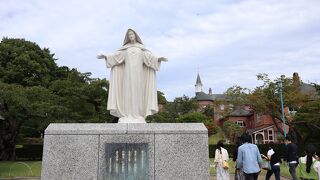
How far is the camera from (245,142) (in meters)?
7.44

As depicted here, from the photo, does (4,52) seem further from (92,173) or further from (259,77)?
(92,173)

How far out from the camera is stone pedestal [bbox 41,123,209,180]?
249 inches

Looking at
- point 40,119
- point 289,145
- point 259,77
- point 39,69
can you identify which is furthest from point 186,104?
point 289,145

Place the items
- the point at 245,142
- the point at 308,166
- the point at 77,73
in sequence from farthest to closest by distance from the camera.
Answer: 1. the point at 77,73
2. the point at 308,166
3. the point at 245,142

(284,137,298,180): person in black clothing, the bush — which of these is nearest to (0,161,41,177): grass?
the bush

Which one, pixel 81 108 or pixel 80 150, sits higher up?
pixel 81 108

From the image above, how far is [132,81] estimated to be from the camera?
7.44 metres

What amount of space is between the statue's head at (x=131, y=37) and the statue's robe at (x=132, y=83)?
11 centimetres

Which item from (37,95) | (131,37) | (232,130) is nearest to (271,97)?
(232,130)

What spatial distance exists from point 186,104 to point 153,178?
1895 inches

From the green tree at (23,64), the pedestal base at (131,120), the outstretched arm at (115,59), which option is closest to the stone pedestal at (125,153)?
the pedestal base at (131,120)

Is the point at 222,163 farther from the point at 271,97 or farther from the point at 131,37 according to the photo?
the point at 271,97

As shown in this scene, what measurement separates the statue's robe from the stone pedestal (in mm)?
854

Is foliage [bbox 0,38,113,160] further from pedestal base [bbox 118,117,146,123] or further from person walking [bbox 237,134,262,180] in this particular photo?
person walking [bbox 237,134,262,180]
